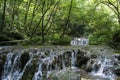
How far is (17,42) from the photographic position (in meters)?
19.5

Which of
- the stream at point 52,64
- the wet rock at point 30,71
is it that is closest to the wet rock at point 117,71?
the stream at point 52,64

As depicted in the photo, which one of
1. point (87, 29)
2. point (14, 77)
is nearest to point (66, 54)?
point (14, 77)

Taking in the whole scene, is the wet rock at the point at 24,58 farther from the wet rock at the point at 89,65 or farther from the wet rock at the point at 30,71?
the wet rock at the point at 89,65

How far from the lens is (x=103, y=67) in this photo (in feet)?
39.0

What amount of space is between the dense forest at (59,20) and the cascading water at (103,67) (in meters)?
6.38

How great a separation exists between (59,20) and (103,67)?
2018cm

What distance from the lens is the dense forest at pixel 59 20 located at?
21938 millimetres

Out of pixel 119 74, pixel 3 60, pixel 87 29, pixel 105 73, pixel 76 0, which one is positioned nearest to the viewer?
pixel 119 74

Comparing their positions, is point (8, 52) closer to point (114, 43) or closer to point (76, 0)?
point (114, 43)

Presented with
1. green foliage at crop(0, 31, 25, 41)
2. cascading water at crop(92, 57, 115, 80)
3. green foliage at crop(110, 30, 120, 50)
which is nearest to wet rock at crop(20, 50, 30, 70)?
cascading water at crop(92, 57, 115, 80)

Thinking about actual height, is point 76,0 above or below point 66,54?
above

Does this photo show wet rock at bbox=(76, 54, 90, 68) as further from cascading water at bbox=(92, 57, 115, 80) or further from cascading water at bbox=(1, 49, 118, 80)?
cascading water at bbox=(92, 57, 115, 80)

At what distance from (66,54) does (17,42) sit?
24.5 feet

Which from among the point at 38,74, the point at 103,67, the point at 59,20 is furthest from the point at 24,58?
the point at 59,20
